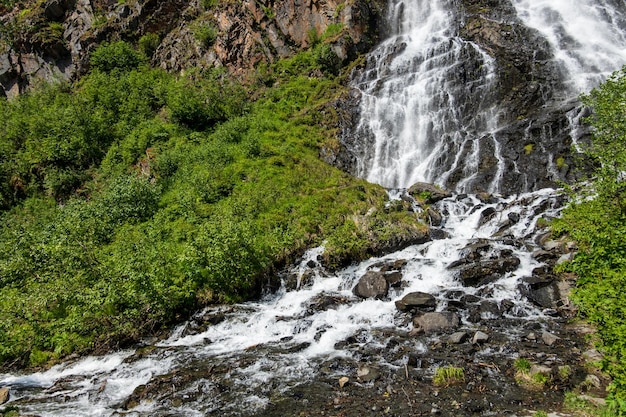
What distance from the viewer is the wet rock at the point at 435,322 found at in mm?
12773

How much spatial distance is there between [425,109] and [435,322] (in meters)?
23.7

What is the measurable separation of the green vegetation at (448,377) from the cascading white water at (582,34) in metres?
29.1

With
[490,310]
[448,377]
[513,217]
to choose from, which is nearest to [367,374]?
[448,377]

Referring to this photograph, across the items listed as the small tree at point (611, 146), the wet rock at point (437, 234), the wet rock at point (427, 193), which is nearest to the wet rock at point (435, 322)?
the small tree at point (611, 146)

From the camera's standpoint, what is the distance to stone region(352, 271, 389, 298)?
15797 millimetres

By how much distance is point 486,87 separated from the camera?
32.6 metres

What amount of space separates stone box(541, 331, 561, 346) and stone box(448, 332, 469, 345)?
2083mm

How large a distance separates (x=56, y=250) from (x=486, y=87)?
106 feet

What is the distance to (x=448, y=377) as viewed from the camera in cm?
970

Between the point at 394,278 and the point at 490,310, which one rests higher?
the point at 394,278

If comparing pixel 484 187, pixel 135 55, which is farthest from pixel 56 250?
pixel 135 55

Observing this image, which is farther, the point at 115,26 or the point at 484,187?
the point at 115,26

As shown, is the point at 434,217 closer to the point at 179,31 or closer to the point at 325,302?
the point at 325,302

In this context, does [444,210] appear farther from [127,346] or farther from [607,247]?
[127,346]
